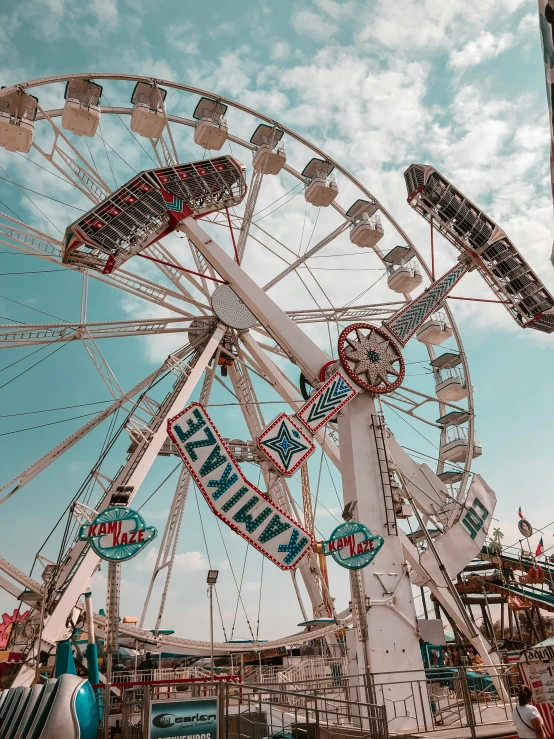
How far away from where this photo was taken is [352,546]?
994cm

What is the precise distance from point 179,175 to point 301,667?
13.5 m

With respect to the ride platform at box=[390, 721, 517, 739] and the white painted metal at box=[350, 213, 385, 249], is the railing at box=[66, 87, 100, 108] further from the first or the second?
the ride platform at box=[390, 721, 517, 739]

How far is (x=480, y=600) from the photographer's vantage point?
92.9 feet

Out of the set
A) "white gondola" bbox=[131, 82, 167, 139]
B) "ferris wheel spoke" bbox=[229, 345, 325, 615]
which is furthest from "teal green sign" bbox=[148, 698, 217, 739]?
"white gondola" bbox=[131, 82, 167, 139]

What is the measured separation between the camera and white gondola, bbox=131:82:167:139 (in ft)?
58.8

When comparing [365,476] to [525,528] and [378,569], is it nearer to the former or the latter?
[378,569]

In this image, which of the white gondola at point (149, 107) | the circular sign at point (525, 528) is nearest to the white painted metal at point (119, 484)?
the white gondola at point (149, 107)

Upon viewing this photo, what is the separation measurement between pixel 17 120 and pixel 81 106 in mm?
1956

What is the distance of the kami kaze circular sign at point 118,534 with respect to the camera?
25.4 ft

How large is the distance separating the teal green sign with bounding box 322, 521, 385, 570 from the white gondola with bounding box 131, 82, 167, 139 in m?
14.2

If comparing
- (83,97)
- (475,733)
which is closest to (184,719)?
(475,733)

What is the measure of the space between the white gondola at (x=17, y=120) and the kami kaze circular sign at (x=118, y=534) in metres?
12.6

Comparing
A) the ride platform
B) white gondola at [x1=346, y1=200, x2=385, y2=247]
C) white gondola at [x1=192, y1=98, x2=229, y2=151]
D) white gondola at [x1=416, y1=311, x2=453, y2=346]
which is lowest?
the ride platform

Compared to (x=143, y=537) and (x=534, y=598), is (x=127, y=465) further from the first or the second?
(x=534, y=598)
